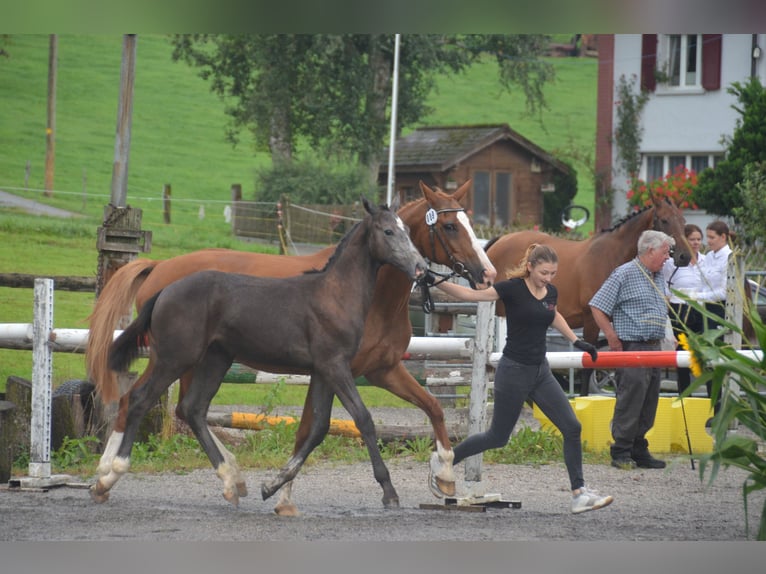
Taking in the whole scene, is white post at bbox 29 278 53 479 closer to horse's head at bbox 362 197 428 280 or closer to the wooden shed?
horse's head at bbox 362 197 428 280

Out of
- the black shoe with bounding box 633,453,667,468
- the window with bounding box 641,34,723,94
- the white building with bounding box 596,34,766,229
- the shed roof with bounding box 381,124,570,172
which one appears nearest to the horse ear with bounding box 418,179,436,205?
the black shoe with bounding box 633,453,667,468

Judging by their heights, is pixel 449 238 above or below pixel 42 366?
above

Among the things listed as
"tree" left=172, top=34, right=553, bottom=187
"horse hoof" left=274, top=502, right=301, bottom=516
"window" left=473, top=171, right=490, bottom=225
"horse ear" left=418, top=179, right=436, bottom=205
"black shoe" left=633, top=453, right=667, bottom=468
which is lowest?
"black shoe" left=633, top=453, right=667, bottom=468

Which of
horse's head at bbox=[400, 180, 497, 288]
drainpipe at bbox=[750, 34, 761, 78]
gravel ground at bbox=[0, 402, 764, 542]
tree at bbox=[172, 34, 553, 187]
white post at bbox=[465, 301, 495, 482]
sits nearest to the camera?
gravel ground at bbox=[0, 402, 764, 542]

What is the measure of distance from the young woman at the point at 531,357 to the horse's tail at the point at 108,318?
7.61ft

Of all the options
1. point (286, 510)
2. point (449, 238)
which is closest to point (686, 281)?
point (449, 238)

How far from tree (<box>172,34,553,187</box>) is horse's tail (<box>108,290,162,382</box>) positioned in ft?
79.9

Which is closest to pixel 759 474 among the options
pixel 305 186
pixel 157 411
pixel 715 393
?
pixel 715 393

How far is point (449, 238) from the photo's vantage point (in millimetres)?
7672

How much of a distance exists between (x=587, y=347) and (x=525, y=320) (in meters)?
0.50

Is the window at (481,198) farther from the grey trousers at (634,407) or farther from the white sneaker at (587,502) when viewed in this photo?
the white sneaker at (587,502)

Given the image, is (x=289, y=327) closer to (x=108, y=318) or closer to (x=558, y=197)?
(x=108, y=318)

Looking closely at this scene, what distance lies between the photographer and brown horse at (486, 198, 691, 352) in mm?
10695
